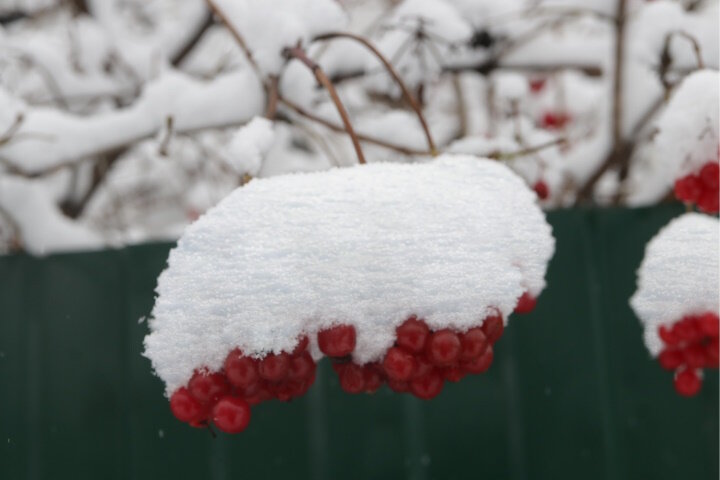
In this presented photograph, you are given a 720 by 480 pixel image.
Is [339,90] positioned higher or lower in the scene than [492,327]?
higher

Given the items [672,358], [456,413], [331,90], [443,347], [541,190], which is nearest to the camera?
[443,347]

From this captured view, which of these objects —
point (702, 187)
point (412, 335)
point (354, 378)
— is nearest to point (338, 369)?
point (354, 378)

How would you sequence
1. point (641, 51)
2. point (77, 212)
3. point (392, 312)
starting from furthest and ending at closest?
point (77, 212), point (641, 51), point (392, 312)

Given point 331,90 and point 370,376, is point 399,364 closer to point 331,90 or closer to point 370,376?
point 370,376

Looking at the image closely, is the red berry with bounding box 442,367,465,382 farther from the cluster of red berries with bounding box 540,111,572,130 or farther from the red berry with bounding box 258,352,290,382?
the cluster of red berries with bounding box 540,111,572,130

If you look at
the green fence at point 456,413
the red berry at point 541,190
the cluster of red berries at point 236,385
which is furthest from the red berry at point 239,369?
the green fence at point 456,413

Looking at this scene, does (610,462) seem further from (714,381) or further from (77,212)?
(77,212)

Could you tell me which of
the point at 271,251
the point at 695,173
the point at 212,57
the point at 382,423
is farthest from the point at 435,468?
the point at 212,57

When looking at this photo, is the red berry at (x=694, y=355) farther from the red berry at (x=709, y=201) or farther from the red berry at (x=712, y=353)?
the red berry at (x=709, y=201)
